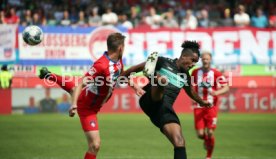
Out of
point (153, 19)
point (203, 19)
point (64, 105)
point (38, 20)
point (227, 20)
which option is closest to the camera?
point (64, 105)

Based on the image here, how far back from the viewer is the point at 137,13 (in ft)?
101

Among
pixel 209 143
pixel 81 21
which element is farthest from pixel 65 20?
pixel 209 143

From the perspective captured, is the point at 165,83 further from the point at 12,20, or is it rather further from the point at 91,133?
the point at 12,20

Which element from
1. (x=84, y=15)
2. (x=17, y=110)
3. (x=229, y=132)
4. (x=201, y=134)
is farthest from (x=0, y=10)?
(x=201, y=134)

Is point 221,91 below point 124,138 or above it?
above

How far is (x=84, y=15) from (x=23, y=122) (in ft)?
30.5

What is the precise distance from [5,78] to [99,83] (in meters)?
17.4

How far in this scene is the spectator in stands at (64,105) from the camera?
1040 inches

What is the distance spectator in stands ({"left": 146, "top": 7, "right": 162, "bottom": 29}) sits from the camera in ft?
97.8

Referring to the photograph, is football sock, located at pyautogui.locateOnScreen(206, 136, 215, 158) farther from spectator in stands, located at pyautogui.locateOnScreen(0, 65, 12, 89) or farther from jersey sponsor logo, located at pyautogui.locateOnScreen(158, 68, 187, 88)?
spectator in stands, located at pyautogui.locateOnScreen(0, 65, 12, 89)

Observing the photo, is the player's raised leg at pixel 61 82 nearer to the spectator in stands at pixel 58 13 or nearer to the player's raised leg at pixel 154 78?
the player's raised leg at pixel 154 78

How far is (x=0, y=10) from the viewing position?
29.7 metres

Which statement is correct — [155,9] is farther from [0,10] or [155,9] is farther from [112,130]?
[112,130]

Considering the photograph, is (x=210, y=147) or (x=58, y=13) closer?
(x=210, y=147)
